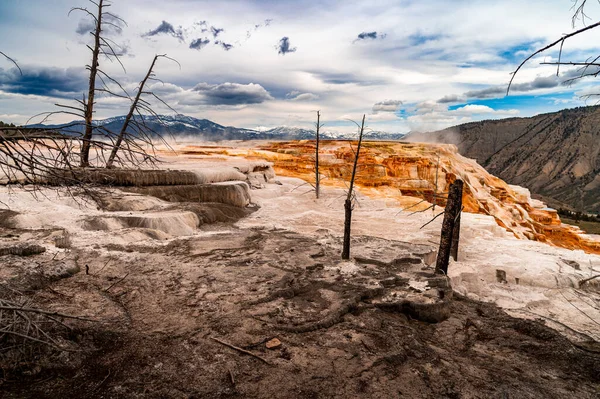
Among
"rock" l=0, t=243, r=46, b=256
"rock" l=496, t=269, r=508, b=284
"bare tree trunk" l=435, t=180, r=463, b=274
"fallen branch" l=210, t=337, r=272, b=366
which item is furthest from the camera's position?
"rock" l=496, t=269, r=508, b=284

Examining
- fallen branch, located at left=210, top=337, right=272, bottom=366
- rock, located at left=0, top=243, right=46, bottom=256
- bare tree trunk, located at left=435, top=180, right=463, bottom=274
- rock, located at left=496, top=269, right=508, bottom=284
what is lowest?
rock, located at left=496, top=269, right=508, bottom=284

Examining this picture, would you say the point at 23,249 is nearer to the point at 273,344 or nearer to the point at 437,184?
the point at 273,344

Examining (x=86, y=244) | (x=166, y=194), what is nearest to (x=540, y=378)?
(x=86, y=244)

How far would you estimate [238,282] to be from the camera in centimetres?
786

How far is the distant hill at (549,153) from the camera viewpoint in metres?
151

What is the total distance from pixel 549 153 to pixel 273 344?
198994 millimetres

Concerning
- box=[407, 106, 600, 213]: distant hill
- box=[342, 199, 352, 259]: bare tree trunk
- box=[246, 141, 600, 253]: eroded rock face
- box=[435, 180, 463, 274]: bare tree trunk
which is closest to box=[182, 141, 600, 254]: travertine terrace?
box=[246, 141, 600, 253]: eroded rock face

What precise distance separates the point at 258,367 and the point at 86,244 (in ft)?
Answer: 22.0

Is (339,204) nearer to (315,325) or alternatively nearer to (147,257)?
(147,257)

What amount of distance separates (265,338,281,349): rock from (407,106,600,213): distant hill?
471 feet

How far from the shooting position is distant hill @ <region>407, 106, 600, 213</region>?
496ft

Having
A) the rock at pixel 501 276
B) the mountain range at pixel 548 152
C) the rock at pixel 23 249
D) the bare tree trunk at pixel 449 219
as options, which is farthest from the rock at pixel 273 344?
the mountain range at pixel 548 152

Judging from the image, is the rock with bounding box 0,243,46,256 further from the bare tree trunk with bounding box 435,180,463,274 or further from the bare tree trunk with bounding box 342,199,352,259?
the bare tree trunk with bounding box 435,180,463,274

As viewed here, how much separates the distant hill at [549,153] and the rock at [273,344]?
144 m
